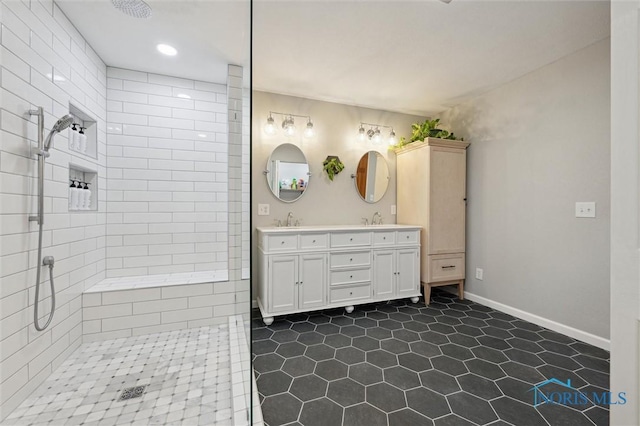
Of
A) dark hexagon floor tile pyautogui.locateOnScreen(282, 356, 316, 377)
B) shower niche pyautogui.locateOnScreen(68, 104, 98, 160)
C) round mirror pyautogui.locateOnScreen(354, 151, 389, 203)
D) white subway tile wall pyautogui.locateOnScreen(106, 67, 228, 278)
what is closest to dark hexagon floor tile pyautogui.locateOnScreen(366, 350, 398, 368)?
dark hexagon floor tile pyautogui.locateOnScreen(282, 356, 316, 377)

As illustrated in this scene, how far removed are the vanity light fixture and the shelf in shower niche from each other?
269cm

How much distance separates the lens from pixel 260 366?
1.84 m

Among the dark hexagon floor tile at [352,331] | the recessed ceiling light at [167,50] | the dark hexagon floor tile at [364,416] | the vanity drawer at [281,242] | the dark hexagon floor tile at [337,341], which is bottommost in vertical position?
the dark hexagon floor tile at [364,416]

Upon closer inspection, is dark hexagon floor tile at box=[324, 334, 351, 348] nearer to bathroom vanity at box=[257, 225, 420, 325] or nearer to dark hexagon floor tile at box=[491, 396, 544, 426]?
bathroom vanity at box=[257, 225, 420, 325]

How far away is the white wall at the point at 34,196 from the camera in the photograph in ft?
4.52

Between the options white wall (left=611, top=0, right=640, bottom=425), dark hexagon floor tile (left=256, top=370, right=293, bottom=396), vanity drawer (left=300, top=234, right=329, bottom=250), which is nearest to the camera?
white wall (left=611, top=0, right=640, bottom=425)

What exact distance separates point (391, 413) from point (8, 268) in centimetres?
209

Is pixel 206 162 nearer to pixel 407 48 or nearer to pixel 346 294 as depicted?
pixel 346 294

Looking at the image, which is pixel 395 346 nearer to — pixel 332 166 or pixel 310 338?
pixel 310 338

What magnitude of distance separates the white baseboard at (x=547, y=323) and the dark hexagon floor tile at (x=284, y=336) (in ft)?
6.86

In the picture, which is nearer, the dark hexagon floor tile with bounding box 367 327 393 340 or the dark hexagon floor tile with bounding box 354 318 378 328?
the dark hexagon floor tile with bounding box 367 327 393 340

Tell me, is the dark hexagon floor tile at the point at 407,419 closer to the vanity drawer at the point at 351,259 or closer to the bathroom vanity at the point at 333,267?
the bathroom vanity at the point at 333,267

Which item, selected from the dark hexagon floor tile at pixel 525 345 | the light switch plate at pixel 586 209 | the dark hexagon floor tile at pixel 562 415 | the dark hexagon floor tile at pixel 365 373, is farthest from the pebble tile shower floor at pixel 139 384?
the light switch plate at pixel 586 209

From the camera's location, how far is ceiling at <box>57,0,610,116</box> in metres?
1.80
